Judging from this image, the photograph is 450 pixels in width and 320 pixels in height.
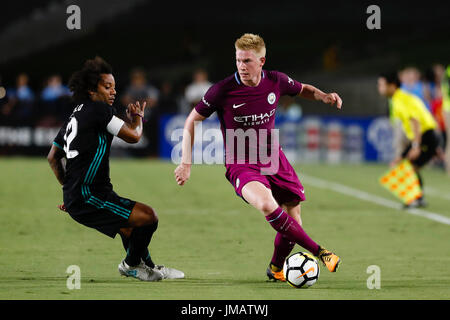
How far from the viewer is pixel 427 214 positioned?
11.9 m

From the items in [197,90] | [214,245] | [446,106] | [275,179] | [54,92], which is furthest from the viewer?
[54,92]

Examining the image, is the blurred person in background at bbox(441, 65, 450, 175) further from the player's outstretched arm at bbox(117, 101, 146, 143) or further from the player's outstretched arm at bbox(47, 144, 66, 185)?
the player's outstretched arm at bbox(47, 144, 66, 185)

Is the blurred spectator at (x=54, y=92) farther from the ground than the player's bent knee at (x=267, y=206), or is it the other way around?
the blurred spectator at (x=54, y=92)

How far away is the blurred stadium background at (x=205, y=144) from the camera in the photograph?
7.29m

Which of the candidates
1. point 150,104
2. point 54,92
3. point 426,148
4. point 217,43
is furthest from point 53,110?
point 217,43

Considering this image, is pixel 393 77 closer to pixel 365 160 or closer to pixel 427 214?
pixel 427 214

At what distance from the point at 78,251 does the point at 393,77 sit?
566cm

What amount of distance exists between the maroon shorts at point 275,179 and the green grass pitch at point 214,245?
708 mm

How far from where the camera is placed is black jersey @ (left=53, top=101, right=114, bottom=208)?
6.47m

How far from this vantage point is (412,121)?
1214cm

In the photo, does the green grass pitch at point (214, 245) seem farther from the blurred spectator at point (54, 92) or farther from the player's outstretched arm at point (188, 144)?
the blurred spectator at point (54, 92)

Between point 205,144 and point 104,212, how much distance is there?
13206mm

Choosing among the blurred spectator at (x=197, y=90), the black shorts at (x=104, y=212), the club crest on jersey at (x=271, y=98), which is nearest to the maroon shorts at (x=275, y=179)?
the club crest on jersey at (x=271, y=98)

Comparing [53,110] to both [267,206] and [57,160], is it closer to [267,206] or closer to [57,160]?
[57,160]
